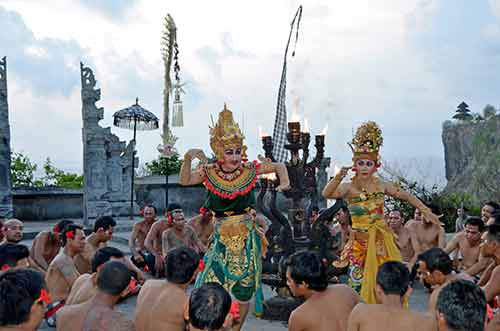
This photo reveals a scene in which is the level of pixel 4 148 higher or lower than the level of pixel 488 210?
higher

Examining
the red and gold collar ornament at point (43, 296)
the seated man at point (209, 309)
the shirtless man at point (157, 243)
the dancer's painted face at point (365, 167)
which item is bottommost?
the shirtless man at point (157, 243)

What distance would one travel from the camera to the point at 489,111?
26219 millimetres

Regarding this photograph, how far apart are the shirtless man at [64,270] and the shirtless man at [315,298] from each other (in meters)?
3.25

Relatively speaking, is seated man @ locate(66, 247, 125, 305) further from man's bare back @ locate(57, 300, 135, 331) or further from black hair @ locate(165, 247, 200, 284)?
black hair @ locate(165, 247, 200, 284)

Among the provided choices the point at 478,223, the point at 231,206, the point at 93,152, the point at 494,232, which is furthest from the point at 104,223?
the point at 93,152

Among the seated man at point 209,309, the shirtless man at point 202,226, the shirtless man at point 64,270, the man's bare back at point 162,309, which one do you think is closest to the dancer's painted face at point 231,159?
the man's bare back at point 162,309

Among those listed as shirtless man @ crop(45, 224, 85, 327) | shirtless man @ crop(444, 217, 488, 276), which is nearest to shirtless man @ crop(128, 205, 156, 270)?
shirtless man @ crop(45, 224, 85, 327)

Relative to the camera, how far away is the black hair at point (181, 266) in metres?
3.65

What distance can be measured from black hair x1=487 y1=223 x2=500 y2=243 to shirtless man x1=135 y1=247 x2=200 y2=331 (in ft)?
8.01

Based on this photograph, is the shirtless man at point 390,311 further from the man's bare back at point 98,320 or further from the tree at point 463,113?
the tree at point 463,113

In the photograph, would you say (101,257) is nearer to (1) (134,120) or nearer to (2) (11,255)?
(2) (11,255)

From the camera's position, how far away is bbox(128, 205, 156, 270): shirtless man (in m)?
8.59

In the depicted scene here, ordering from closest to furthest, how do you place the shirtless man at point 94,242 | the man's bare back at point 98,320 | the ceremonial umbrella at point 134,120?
the man's bare back at point 98,320, the shirtless man at point 94,242, the ceremonial umbrella at point 134,120

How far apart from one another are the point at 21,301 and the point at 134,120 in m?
14.9
